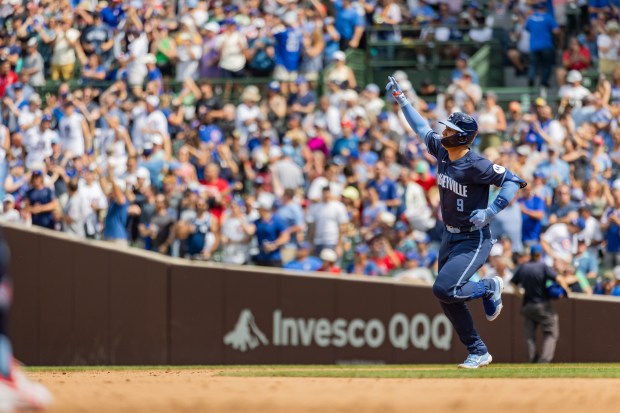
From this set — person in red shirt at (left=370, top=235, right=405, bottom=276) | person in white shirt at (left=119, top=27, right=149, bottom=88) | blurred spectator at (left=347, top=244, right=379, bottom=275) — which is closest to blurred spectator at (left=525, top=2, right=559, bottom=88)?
person in red shirt at (left=370, top=235, right=405, bottom=276)

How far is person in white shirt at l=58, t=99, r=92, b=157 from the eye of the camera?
21.6 m

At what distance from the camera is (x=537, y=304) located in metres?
17.1

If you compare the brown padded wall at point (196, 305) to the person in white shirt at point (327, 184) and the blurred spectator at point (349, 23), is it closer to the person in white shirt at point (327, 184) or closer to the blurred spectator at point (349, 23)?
the person in white shirt at point (327, 184)

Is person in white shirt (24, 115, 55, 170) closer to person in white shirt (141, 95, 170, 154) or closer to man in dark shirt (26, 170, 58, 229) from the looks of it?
person in white shirt (141, 95, 170, 154)

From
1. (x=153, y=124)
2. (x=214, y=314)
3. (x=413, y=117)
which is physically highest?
(x=153, y=124)

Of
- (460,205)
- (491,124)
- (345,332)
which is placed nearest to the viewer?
(460,205)

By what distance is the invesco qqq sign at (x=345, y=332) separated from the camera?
709 inches

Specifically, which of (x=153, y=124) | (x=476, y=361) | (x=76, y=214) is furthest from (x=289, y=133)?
(x=476, y=361)

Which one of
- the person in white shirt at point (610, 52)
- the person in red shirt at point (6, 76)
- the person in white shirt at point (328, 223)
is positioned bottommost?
the person in white shirt at point (328, 223)

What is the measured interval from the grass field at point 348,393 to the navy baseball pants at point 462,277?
17.2 inches

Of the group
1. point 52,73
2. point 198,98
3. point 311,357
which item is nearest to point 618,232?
point 311,357

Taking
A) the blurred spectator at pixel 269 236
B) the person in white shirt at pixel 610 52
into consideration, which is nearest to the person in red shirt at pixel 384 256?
the blurred spectator at pixel 269 236

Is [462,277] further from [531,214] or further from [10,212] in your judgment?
[10,212]

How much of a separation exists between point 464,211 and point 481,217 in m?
0.25
